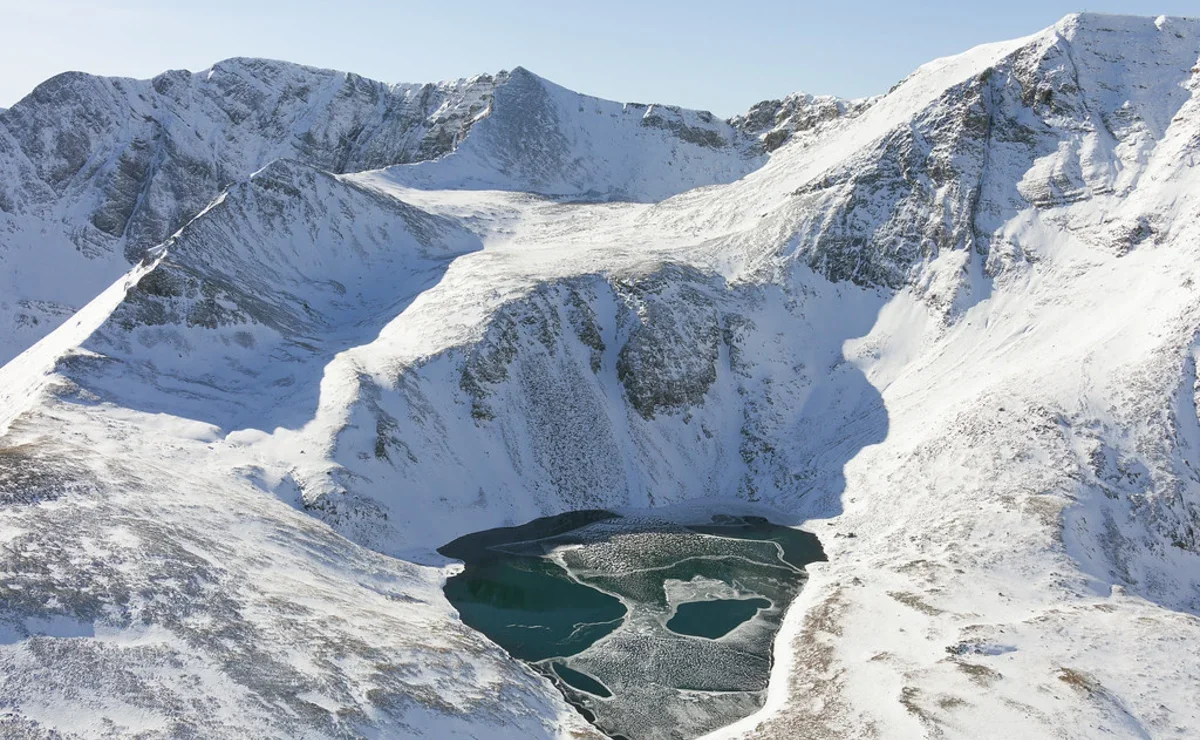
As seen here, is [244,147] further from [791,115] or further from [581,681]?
[581,681]

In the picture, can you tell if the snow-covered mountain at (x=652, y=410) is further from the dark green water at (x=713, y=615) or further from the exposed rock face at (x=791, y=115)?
the exposed rock face at (x=791, y=115)

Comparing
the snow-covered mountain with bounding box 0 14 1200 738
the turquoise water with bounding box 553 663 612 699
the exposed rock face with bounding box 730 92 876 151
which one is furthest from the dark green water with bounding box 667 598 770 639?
the exposed rock face with bounding box 730 92 876 151

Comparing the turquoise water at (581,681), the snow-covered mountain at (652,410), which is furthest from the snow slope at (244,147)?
the turquoise water at (581,681)

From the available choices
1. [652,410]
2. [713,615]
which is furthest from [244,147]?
[713,615]

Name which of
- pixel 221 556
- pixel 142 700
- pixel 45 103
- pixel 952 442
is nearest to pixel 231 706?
pixel 142 700

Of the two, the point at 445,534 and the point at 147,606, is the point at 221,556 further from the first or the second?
the point at 445,534

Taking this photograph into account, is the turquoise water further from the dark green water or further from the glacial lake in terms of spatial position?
the dark green water
